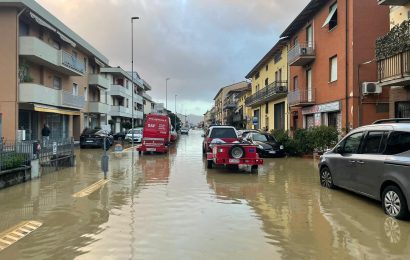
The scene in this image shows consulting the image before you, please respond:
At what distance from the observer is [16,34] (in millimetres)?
23344

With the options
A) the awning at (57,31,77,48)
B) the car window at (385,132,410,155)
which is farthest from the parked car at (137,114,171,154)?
the car window at (385,132,410,155)

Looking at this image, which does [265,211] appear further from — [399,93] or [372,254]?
[399,93]

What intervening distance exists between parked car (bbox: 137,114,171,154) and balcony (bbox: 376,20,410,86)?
13101 millimetres

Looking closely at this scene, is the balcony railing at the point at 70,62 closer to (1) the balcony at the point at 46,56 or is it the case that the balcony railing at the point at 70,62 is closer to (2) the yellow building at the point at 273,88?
(1) the balcony at the point at 46,56

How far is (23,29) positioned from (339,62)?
18.7 meters

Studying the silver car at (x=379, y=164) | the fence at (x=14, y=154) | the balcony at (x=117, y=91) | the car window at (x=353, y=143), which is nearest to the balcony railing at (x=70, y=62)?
the fence at (x=14, y=154)

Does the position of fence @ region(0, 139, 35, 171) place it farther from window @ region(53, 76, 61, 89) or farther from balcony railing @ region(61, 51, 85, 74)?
window @ region(53, 76, 61, 89)

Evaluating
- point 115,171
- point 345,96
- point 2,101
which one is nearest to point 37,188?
point 115,171

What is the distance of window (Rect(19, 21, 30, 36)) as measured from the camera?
24344 mm

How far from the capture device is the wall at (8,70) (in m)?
23.2

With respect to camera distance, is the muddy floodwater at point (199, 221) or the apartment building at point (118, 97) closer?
the muddy floodwater at point (199, 221)

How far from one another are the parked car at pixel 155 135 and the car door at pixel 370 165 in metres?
16.6

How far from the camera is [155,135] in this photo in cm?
2594

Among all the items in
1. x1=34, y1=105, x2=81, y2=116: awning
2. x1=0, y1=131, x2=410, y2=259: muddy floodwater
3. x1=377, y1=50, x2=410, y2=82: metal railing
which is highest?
x1=377, y1=50, x2=410, y2=82: metal railing
